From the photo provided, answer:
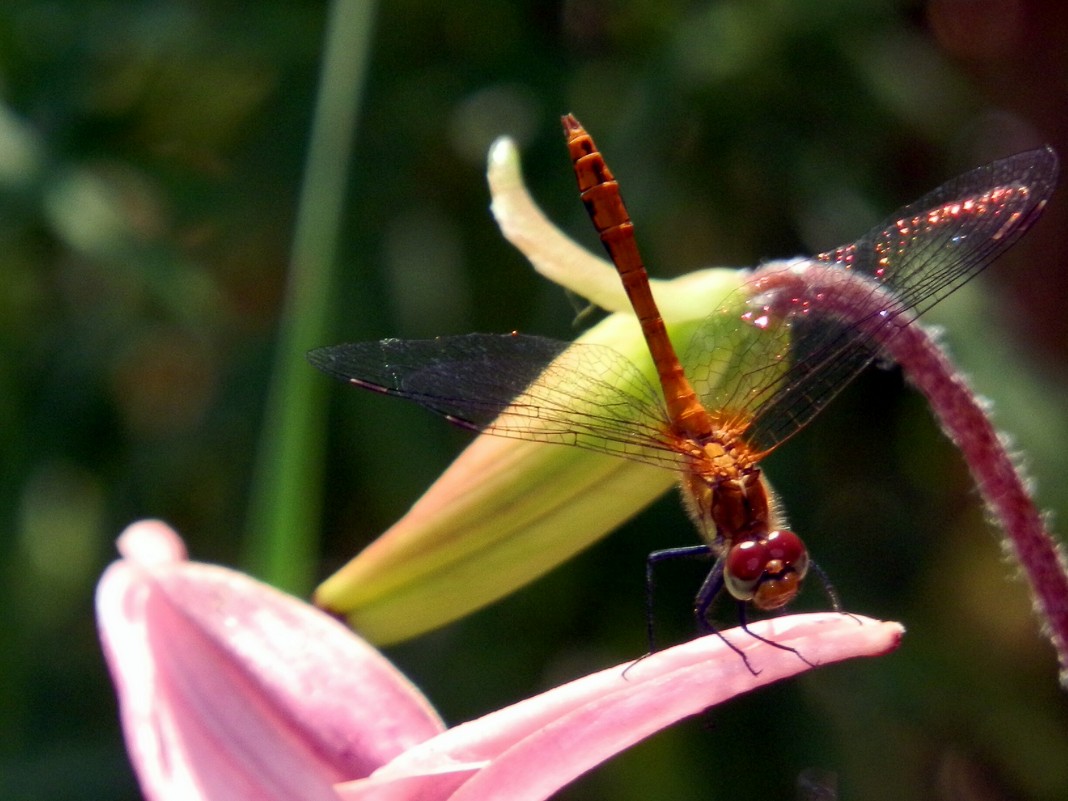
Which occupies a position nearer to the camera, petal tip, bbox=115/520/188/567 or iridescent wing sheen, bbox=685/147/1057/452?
petal tip, bbox=115/520/188/567

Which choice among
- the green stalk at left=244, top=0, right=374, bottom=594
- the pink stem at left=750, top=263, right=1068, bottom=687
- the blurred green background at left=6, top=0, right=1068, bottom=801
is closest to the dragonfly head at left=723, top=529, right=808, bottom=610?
the pink stem at left=750, top=263, right=1068, bottom=687

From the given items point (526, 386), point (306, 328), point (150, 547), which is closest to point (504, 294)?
point (306, 328)

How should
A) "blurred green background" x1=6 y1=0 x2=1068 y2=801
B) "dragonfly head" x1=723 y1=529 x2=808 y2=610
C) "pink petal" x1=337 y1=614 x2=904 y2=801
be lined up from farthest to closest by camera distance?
1. "blurred green background" x1=6 y1=0 x2=1068 y2=801
2. "dragonfly head" x1=723 y1=529 x2=808 y2=610
3. "pink petal" x1=337 y1=614 x2=904 y2=801

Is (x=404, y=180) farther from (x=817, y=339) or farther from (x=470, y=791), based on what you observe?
(x=470, y=791)

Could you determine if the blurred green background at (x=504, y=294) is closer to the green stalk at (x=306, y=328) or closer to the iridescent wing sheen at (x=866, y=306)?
the green stalk at (x=306, y=328)

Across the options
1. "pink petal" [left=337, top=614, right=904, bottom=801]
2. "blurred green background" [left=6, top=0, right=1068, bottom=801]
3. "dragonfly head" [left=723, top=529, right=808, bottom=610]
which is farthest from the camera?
"blurred green background" [left=6, top=0, right=1068, bottom=801]

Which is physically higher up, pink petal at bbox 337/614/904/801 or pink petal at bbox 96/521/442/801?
pink petal at bbox 96/521/442/801

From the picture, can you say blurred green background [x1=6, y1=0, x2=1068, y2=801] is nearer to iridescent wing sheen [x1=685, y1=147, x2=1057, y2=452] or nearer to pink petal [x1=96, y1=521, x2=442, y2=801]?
iridescent wing sheen [x1=685, y1=147, x2=1057, y2=452]

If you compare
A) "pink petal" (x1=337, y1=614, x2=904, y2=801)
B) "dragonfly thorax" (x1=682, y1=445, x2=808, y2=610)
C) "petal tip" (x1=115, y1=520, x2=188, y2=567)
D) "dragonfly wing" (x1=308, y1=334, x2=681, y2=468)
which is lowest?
"pink petal" (x1=337, y1=614, x2=904, y2=801)

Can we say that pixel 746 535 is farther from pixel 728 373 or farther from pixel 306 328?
pixel 306 328
